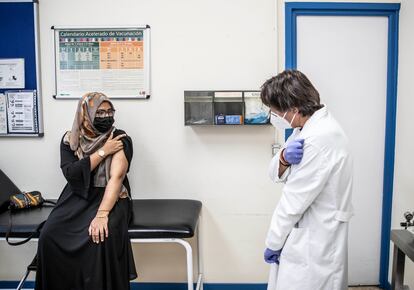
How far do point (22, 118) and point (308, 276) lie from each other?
6.45ft

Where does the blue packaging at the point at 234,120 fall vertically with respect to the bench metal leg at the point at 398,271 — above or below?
above

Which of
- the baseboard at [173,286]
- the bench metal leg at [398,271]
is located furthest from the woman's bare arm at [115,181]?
the bench metal leg at [398,271]

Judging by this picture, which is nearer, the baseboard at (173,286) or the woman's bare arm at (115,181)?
the woman's bare arm at (115,181)

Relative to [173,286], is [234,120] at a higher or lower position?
higher

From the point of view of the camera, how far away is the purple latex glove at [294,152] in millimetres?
1404

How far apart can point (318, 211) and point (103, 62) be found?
1.61 metres

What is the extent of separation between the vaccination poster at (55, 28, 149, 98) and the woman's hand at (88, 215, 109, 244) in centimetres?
83

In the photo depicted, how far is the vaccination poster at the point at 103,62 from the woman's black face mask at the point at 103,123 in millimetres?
353

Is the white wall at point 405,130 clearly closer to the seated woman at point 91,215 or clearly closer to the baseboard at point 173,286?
the baseboard at point 173,286

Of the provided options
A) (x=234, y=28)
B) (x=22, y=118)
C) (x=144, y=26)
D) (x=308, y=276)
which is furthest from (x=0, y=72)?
(x=308, y=276)

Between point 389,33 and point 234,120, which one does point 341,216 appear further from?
point 389,33

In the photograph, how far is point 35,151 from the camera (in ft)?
7.99

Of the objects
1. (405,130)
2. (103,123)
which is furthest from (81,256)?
(405,130)

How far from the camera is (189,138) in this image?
2379 mm
